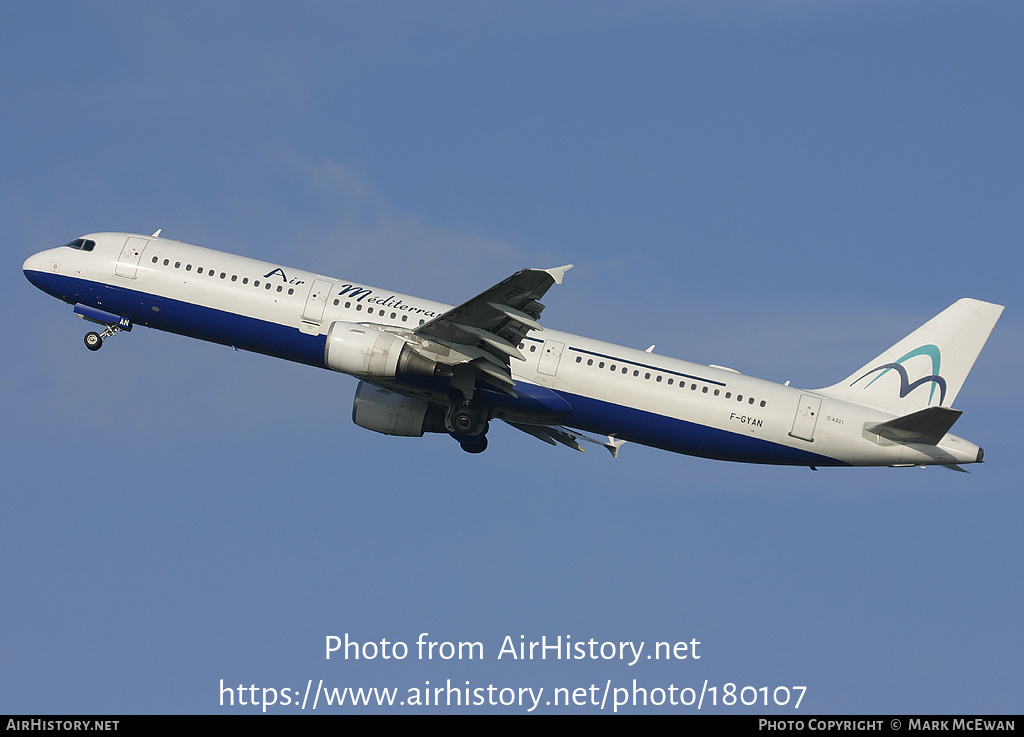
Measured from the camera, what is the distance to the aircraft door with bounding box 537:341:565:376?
40.7m

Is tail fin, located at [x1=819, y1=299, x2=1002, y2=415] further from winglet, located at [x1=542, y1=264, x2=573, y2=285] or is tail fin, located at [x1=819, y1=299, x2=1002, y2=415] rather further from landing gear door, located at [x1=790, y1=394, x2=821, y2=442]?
winglet, located at [x1=542, y1=264, x2=573, y2=285]

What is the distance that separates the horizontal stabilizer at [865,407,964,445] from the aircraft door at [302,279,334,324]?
1985cm

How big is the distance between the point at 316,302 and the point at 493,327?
23.1 feet

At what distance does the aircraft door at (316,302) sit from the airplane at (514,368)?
44 millimetres

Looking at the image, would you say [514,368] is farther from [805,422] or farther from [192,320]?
[192,320]

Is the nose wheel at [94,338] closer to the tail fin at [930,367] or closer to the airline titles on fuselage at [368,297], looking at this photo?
the airline titles on fuselage at [368,297]

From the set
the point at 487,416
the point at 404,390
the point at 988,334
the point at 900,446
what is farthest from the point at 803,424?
the point at 404,390

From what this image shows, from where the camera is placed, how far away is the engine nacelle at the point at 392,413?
143 feet

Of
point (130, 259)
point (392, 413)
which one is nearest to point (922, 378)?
point (392, 413)

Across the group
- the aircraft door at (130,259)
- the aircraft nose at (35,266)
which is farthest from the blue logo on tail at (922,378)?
the aircraft nose at (35,266)

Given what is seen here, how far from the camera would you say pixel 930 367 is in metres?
42.5

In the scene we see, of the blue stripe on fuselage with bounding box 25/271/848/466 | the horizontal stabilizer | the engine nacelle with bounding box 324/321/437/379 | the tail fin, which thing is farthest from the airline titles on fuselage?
the horizontal stabilizer

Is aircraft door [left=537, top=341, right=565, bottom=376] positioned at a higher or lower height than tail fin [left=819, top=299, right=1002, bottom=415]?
lower

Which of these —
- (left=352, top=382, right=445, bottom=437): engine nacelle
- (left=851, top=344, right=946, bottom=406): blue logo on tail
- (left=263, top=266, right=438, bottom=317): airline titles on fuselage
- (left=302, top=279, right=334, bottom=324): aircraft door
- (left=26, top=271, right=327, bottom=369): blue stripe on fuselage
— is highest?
(left=851, top=344, right=946, bottom=406): blue logo on tail
